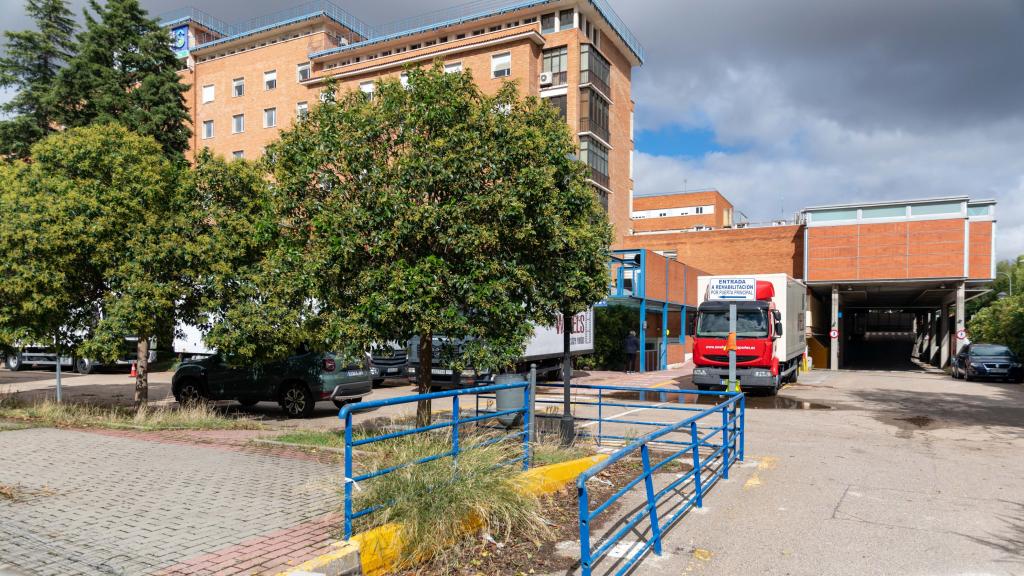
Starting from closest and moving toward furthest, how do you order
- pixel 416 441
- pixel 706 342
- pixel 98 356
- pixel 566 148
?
pixel 416 441 < pixel 566 148 < pixel 98 356 < pixel 706 342

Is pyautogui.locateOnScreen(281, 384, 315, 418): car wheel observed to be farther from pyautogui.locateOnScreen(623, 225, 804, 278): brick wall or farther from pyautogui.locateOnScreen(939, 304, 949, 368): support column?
pyautogui.locateOnScreen(939, 304, 949, 368): support column

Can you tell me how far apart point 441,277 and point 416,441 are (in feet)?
9.16

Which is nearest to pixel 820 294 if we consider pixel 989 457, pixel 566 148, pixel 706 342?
pixel 706 342

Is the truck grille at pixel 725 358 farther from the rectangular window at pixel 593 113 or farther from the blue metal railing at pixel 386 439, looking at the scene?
the rectangular window at pixel 593 113

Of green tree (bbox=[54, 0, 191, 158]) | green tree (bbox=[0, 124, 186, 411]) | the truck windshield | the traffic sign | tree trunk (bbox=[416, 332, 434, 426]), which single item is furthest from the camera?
green tree (bbox=[54, 0, 191, 158])

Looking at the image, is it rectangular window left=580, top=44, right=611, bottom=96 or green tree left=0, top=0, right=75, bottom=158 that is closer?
green tree left=0, top=0, right=75, bottom=158

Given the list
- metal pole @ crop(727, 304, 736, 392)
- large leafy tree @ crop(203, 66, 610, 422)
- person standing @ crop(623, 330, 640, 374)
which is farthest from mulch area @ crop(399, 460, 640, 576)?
person standing @ crop(623, 330, 640, 374)

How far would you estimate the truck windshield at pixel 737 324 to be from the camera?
19641mm

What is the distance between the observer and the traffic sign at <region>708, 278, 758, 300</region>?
20.5 meters

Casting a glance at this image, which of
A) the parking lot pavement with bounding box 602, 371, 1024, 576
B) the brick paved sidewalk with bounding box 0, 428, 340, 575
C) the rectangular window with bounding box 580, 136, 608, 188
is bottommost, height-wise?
the parking lot pavement with bounding box 602, 371, 1024, 576

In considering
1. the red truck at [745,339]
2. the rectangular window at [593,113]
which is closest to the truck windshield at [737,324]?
the red truck at [745,339]

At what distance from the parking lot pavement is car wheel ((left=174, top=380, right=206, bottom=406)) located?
1150cm

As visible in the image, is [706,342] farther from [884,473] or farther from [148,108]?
[148,108]

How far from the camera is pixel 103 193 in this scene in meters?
12.5
